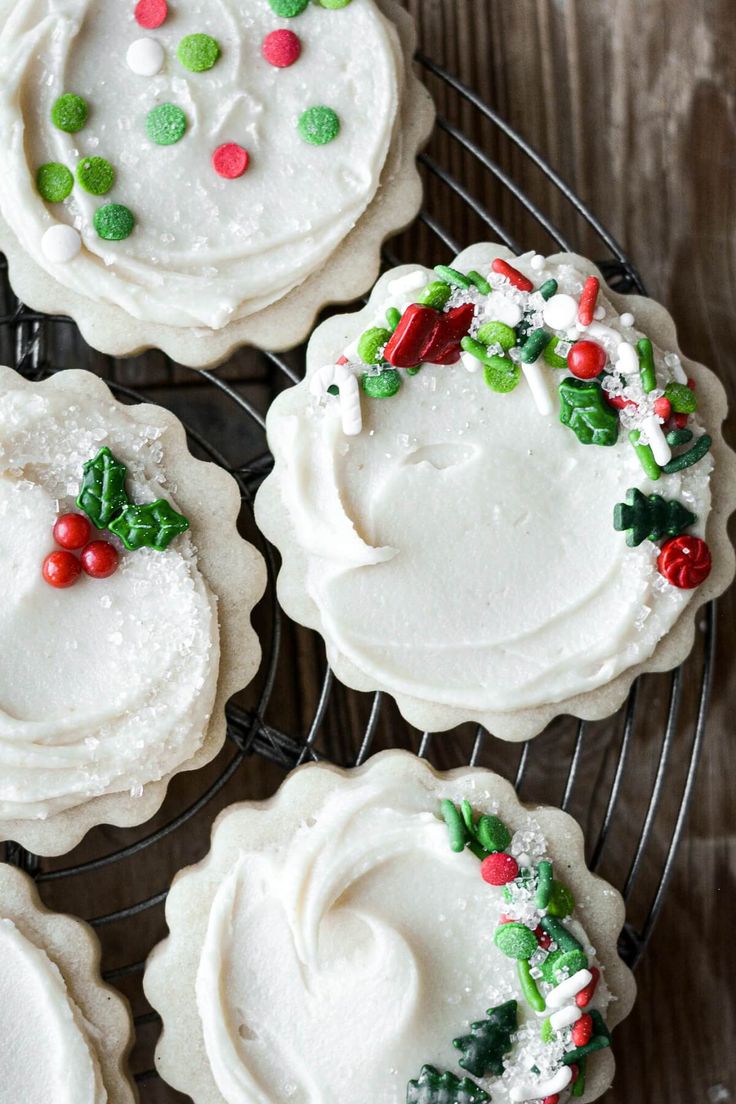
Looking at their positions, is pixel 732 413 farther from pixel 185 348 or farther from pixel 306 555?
pixel 185 348

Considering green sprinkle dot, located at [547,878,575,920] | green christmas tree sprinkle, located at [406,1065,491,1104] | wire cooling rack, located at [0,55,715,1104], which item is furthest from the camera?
wire cooling rack, located at [0,55,715,1104]

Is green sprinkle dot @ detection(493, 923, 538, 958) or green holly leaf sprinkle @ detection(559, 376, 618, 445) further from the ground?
green holly leaf sprinkle @ detection(559, 376, 618, 445)

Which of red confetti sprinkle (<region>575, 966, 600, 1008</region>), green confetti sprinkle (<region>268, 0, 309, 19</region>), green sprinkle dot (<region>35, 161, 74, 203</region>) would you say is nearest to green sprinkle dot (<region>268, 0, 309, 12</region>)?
green confetti sprinkle (<region>268, 0, 309, 19</region>)

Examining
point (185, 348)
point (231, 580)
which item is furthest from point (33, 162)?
point (231, 580)

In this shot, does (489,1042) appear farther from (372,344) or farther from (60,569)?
(372,344)

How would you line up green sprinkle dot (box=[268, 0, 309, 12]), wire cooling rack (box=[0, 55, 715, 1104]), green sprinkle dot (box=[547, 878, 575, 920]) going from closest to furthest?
green sprinkle dot (box=[547, 878, 575, 920]) < green sprinkle dot (box=[268, 0, 309, 12]) < wire cooling rack (box=[0, 55, 715, 1104])

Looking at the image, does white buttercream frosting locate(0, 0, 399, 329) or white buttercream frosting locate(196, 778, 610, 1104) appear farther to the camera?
white buttercream frosting locate(0, 0, 399, 329)

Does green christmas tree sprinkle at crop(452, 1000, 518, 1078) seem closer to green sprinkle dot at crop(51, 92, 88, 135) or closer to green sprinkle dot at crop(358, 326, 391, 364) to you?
green sprinkle dot at crop(358, 326, 391, 364)
